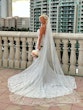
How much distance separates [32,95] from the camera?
3.49m

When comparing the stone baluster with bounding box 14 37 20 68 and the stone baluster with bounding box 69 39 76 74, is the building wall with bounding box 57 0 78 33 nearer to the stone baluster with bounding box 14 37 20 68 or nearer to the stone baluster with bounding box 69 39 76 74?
the stone baluster with bounding box 14 37 20 68

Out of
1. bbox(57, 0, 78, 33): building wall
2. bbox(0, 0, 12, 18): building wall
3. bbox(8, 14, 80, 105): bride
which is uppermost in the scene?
bbox(0, 0, 12, 18): building wall

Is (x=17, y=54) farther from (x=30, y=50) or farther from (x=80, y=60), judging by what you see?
(x=80, y=60)

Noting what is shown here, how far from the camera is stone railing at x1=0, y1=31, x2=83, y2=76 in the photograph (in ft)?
15.0

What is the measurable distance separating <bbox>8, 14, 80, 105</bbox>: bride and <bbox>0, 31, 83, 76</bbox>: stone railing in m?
0.36

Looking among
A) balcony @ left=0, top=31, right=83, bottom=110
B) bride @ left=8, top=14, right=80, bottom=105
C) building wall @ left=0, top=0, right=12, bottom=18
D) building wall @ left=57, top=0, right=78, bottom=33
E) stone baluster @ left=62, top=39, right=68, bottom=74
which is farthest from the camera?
building wall @ left=0, top=0, right=12, bottom=18

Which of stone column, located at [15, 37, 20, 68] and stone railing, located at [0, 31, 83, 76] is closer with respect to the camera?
stone railing, located at [0, 31, 83, 76]

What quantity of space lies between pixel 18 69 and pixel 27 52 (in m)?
0.45

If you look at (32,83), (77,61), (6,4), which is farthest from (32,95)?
(6,4)

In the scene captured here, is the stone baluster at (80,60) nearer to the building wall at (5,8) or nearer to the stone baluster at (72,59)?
the stone baluster at (72,59)

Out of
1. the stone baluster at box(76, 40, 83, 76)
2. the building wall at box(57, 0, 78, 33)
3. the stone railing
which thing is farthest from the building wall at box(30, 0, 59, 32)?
the stone baluster at box(76, 40, 83, 76)

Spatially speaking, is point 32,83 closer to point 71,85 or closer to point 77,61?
point 71,85

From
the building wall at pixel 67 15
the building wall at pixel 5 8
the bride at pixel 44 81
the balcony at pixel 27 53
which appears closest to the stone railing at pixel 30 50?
the balcony at pixel 27 53

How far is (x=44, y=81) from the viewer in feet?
13.1
